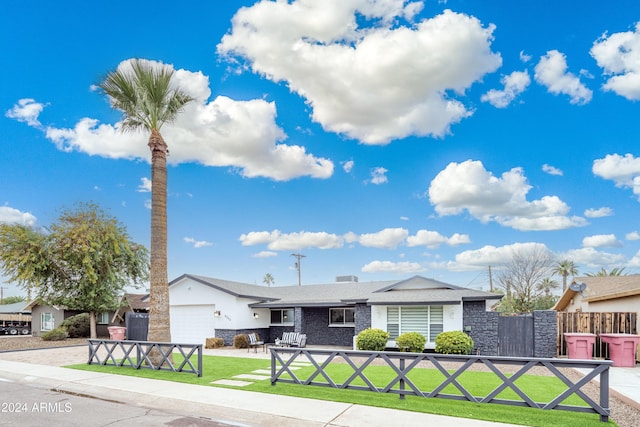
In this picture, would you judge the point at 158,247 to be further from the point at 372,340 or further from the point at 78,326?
the point at 78,326

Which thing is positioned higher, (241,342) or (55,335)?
(241,342)

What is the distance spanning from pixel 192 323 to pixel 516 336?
16481 millimetres

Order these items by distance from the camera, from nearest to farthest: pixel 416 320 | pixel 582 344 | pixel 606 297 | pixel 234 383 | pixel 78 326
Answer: pixel 234 383 < pixel 582 344 < pixel 606 297 < pixel 416 320 < pixel 78 326

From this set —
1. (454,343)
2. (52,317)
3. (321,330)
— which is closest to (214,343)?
Answer: (321,330)

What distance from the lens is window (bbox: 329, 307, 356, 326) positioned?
23.1 m

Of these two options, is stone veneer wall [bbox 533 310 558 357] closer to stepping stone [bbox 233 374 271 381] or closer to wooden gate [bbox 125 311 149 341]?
stepping stone [bbox 233 374 271 381]

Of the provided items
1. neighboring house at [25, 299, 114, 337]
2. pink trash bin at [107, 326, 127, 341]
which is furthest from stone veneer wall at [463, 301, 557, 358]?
neighboring house at [25, 299, 114, 337]

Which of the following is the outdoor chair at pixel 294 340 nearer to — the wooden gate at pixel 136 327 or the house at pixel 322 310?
the house at pixel 322 310

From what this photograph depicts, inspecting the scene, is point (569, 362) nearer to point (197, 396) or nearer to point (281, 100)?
point (197, 396)

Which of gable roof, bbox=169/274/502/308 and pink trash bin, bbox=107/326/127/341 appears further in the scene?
pink trash bin, bbox=107/326/127/341

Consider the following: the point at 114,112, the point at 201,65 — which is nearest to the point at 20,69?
the point at 114,112

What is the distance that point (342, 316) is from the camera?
23422 millimetres

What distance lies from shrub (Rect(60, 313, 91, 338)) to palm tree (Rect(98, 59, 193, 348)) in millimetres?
19002

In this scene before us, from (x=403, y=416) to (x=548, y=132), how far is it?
16.5 m
